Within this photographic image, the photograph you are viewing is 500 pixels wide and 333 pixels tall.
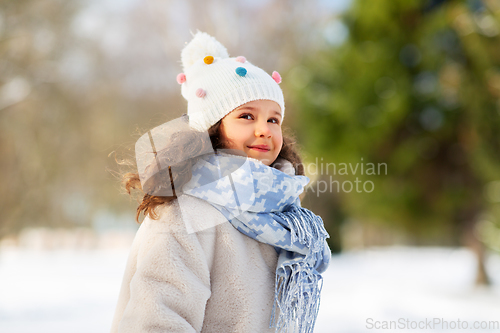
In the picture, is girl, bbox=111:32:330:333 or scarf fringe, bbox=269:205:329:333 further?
scarf fringe, bbox=269:205:329:333

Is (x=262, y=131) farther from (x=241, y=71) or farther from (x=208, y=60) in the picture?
(x=208, y=60)

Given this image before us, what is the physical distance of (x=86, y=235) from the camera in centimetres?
1366

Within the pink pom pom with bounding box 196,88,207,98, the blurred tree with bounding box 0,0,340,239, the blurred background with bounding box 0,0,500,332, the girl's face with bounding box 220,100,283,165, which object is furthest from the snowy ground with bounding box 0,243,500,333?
the pink pom pom with bounding box 196,88,207,98

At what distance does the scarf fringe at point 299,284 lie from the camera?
1141 mm

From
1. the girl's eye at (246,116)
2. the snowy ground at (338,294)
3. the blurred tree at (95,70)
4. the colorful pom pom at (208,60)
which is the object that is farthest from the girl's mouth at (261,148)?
the blurred tree at (95,70)

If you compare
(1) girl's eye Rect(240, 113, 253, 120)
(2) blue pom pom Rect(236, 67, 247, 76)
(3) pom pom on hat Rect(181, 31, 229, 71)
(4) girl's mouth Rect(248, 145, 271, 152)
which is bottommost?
(4) girl's mouth Rect(248, 145, 271, 152)

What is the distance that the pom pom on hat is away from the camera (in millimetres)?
1430

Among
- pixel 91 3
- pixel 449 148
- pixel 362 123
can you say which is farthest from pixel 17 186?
pixel 449 148

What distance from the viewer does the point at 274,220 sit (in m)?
1.18

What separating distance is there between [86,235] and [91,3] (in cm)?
869

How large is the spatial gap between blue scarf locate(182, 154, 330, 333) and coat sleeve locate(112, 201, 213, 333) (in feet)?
0.34

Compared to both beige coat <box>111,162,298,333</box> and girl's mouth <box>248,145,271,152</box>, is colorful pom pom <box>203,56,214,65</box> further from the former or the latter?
beige coat <box>111,162,298,333</box>

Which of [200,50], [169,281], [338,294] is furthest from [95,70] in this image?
[169,281]

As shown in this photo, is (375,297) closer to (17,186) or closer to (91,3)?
(17,186)
